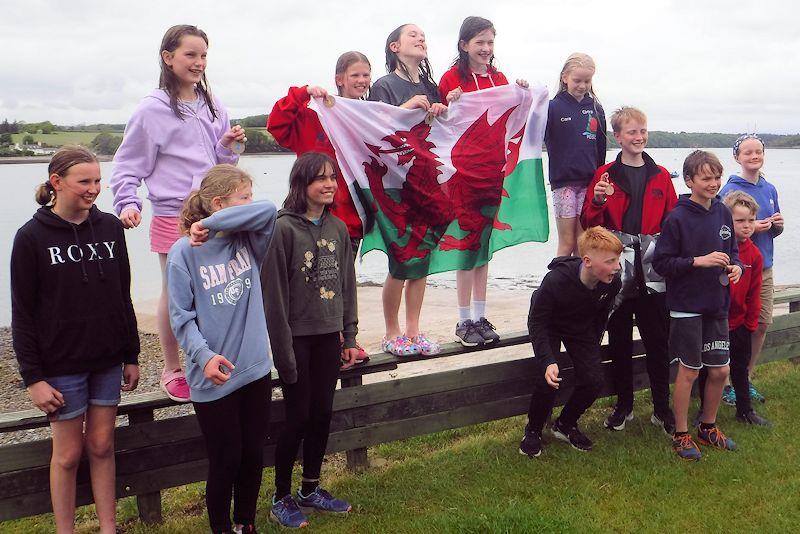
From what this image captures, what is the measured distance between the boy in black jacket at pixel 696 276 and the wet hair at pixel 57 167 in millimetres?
3391

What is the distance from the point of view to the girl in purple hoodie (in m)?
3.96

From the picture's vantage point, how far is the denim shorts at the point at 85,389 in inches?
127

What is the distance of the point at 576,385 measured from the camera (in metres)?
4.82

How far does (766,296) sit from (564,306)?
2118mm

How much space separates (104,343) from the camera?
329 cm

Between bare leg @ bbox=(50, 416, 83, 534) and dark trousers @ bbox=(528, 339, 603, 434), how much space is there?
2615 millimetres

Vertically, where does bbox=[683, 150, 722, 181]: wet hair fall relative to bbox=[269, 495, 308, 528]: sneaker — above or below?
above

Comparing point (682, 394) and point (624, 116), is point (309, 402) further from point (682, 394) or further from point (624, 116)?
point (624, 116)

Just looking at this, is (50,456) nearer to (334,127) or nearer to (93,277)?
(93,277)

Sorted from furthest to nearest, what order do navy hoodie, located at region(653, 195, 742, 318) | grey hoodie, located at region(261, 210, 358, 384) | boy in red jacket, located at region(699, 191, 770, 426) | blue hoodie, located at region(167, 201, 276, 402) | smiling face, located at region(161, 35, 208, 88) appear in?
boy in red jacket, located at region(699, 191, 770, 426), navy hoodie, located at region(653, 195, 742, 318), smiling face, located at region(161, 35, 208, 88), grey hoodie, located at region(261, 210, 358, 384), blue hoodie, located at region(167, 201, 276, 402)

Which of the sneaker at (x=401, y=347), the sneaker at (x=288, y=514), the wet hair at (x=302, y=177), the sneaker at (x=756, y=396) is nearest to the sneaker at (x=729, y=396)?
the sneaker at (x=756, y=396)

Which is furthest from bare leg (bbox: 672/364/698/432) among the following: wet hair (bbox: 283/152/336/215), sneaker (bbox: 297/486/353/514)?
wet hair (bbox: 283/152/336/215)

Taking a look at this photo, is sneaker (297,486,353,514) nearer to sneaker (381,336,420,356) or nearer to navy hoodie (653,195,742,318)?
sneaker (381,336,420,356)

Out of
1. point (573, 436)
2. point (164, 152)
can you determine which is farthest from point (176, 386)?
point (573, 436)
